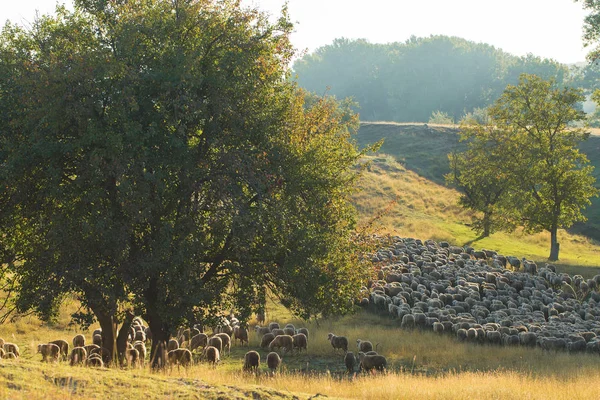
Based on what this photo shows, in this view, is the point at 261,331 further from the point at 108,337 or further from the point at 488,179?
the point at 488,179

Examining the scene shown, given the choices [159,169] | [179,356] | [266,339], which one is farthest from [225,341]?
[159,169]

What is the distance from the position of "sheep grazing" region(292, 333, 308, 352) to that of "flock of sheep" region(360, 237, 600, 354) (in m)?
4.00

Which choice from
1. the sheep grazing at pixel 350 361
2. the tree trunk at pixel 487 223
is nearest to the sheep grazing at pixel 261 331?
the sheep grazing at pixel 350 361

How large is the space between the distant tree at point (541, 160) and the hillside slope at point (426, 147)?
19946 millimetres

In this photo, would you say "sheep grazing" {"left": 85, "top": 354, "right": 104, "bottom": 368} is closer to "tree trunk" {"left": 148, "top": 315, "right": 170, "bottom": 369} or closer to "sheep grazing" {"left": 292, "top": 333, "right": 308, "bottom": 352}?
"tree trunk" {"left": 148, "top": 315, "right": 170, "bottom": 369}

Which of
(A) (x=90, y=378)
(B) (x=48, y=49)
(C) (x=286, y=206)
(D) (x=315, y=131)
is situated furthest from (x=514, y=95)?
(A) (x=90, y=378)

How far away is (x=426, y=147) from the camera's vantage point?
10188 cm

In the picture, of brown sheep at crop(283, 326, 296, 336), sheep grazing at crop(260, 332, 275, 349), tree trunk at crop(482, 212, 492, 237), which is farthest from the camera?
tree trunk at crop(482, 212, 492, 237)

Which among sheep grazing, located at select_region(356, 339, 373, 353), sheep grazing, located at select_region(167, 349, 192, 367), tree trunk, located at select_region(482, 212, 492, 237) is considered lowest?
sheep grazing, located at select_region(167, 349, 192, 367)

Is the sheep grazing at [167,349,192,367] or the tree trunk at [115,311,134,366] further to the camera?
the sheep grazing at [167,349,192,367]

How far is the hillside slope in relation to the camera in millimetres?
85562

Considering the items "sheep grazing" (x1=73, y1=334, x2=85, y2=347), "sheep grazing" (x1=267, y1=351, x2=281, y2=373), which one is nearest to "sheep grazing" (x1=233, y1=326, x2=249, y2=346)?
"sheep grazing" (x1=267, y1=351, x2=281, y2=373)

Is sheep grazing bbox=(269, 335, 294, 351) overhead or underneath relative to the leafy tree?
underneath

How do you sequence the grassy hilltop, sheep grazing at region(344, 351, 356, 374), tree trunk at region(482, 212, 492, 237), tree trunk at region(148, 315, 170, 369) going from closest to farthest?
tree trunk at region(148, 315, 170, 369) < sheep grazing at region(344, 351, 356, 374) < tree trunk at region(482, 212, 492, 237) < the grassy hilltop
